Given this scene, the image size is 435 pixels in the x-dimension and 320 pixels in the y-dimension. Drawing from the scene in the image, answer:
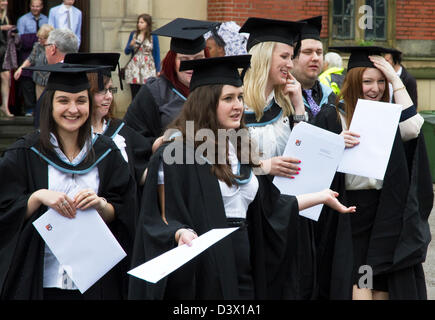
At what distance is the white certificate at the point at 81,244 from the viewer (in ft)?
14.4

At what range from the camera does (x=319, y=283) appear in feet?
18.5

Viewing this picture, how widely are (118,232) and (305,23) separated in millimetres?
2054

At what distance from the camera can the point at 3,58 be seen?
43.1ft

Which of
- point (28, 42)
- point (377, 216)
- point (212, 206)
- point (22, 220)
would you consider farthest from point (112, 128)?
point (28, 42)

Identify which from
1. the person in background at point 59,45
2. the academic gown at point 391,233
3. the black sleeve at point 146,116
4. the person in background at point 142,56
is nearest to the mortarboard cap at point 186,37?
the black sleeve at point 146,116

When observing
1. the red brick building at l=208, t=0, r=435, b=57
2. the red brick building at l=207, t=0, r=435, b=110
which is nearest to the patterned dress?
the red brick building at l=208, t=0, r=435, b=57

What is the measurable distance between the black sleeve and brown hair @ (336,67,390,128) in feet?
4.19

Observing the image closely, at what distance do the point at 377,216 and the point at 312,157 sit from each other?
80 cm

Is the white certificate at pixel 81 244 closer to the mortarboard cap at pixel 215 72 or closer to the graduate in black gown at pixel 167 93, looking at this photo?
the mortarboard cap at pixel 215 72

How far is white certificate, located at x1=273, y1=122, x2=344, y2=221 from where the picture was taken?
4.97 metres

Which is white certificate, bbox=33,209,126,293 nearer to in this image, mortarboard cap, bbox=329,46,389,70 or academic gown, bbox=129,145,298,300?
academic gown, bbox=129,145,298,300

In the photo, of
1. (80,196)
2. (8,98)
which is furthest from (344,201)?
(8,98)

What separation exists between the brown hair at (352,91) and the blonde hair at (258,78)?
22.2 inches
